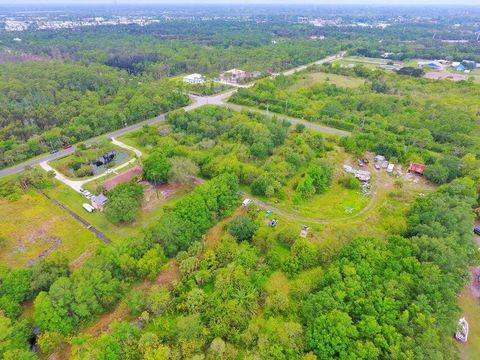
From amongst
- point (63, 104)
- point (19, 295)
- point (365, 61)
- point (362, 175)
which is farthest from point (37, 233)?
point (365, 61)

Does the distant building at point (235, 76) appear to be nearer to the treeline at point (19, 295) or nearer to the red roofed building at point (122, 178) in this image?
the red roofed building at point (122, 178)

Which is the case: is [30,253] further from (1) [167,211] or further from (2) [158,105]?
(2) [158,105]

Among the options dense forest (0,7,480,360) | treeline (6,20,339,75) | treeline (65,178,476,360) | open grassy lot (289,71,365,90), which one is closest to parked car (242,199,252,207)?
dense forest (0,7,480,360)

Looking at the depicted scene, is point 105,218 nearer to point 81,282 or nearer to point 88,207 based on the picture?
point 88,207

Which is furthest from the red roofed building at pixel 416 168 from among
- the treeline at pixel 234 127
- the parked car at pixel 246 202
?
the parked car at pixel 246 202

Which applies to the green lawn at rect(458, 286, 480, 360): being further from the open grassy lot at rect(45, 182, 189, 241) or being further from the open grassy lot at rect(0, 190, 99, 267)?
the open grassy lot at rect(0, 190, 99, 267)

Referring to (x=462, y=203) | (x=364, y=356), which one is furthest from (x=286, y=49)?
(x=364, y=356)
